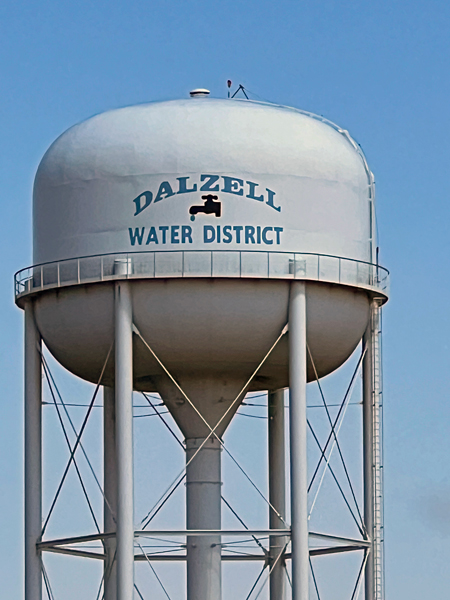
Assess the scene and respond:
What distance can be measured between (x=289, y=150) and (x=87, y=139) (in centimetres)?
321

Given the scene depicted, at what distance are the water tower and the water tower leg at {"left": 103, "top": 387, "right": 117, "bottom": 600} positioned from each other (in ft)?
2.53

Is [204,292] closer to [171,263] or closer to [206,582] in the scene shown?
[171,263]

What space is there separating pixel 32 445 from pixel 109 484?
1.75 metres

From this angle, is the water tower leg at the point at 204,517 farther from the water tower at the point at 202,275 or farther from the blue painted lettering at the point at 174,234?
the blue painted lettering at the point at 174,234

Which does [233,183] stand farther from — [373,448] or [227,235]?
[373,448]

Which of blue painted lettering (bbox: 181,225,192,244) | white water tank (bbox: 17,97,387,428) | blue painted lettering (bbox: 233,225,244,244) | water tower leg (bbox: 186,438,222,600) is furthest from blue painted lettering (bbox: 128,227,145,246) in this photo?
water tower leg (bbox: 186,438,222,600)

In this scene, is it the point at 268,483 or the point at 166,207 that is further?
the point at 268,483

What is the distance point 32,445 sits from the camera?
3394cm

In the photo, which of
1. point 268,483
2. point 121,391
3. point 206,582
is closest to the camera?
point 121,391

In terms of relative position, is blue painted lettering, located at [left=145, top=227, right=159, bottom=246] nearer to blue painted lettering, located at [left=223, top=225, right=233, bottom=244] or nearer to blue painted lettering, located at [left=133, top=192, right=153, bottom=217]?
blue painted lettering, located at [left=133, top=192, right=153, bottom=217]

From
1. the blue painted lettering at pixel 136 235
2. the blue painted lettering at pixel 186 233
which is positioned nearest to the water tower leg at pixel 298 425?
the blue painted lettering at pixel 186 233

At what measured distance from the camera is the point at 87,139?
109 ft

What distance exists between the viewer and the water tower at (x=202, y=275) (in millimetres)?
32062

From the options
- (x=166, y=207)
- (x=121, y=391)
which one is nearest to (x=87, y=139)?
(x=166, y=207)
